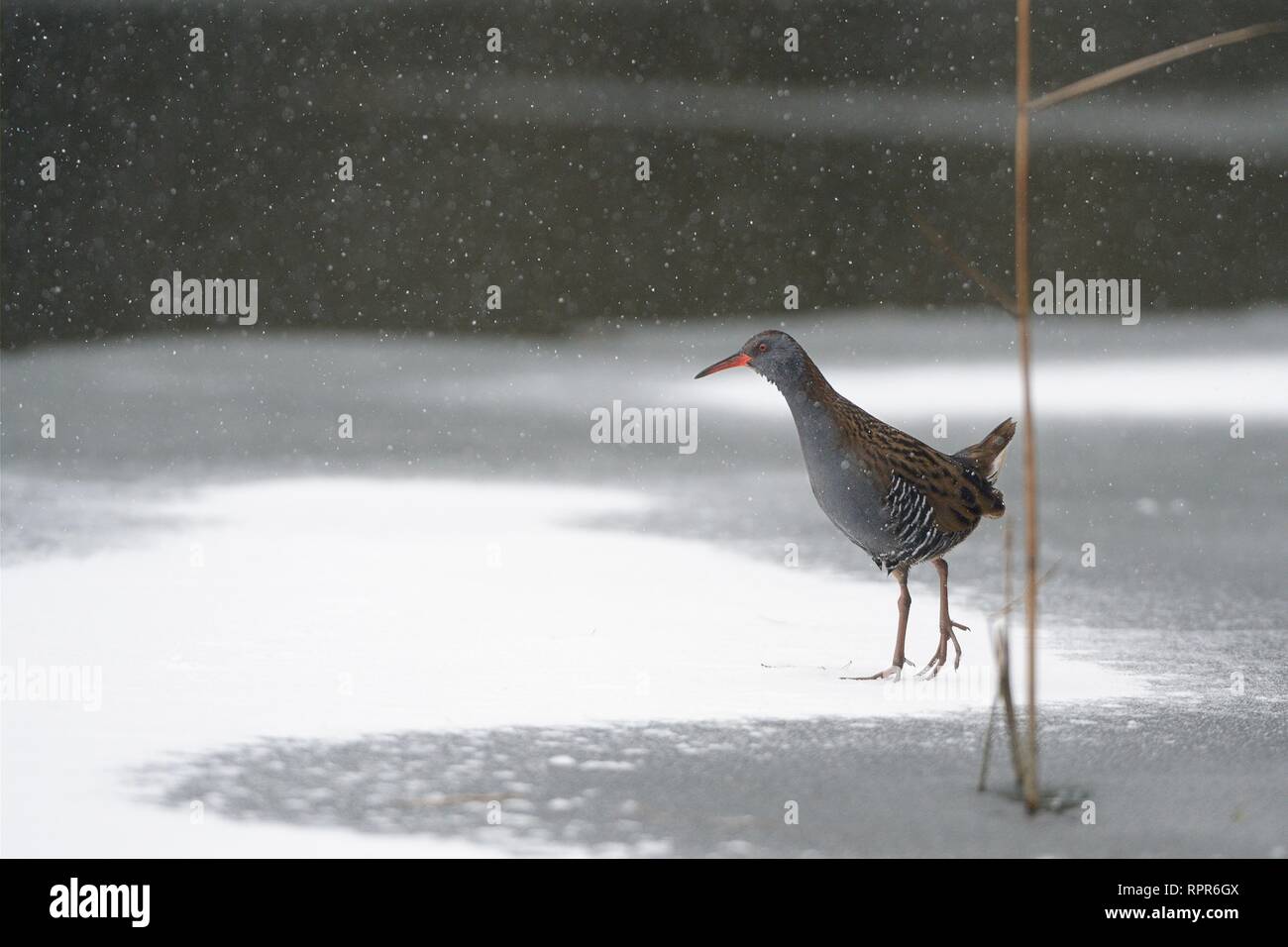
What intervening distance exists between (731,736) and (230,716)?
110 centimetres

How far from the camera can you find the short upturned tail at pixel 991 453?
3832mm

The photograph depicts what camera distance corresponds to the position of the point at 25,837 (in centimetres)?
251

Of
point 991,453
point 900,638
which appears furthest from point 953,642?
point 991,453

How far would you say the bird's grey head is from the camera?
3625mm

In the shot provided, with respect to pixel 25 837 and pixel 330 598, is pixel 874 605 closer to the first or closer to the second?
pixel 330 598

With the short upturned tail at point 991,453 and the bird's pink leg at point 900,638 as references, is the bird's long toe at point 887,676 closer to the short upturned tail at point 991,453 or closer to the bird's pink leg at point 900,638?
the bird's pink leg at point 900,638

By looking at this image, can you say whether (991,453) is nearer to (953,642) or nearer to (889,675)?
(953,642)

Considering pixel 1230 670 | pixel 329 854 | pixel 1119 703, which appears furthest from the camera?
pixel 1230 670

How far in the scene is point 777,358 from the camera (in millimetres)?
3643

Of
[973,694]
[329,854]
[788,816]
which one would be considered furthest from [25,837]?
[973,694]

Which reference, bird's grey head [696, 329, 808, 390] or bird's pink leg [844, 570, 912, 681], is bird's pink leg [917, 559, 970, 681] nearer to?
bird's pink leg [844, 570, 912, 681]

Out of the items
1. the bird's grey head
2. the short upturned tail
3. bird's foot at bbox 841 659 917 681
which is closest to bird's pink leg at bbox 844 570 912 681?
bird's foot at bbox 841 659 917 681

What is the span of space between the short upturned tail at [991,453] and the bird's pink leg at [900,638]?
0.38 m

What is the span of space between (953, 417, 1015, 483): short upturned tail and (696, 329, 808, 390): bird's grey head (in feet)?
1.68
